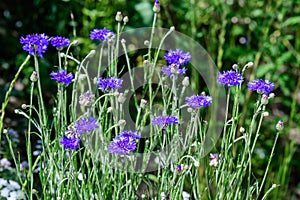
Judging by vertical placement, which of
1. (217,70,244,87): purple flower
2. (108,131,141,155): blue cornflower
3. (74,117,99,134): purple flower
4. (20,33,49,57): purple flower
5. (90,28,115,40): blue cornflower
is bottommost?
(108,131,141,155): blue cornflower

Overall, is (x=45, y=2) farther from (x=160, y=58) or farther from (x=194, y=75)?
(x=194, y=75)

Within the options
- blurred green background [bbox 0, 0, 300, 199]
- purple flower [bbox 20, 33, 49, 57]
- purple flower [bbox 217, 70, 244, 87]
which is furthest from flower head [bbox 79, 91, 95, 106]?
blurred green background [bbox 0, 0, 300, 199]

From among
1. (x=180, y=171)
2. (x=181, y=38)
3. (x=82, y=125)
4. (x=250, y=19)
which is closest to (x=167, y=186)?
(x=180, y=171)

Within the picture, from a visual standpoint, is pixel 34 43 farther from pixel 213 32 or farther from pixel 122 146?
pixel 213 32

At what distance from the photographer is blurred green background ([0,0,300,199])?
2.53m

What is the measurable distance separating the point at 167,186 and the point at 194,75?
3.49 ft

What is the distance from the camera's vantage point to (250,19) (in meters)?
2.71

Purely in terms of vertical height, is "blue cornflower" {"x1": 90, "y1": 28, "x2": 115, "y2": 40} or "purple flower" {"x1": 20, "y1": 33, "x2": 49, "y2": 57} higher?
"blue cornflower" {"x1": 90, "y1": 28, "x2": 115, "y2": 40}

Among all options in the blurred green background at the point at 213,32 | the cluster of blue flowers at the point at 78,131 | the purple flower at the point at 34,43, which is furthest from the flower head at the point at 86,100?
the blurred green background at the point at 213,32

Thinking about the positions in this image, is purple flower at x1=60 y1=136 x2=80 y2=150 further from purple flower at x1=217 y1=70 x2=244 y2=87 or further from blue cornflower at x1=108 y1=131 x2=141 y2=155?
purple flower at x1=217 y1=70 x2=244 y2=87

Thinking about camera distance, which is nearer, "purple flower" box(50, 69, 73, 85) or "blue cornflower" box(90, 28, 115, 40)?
"purple flower" box(50, 69, 73, 85)

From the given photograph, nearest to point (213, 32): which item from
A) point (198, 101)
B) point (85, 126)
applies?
point (198, 101)

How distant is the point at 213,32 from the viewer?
8.42ft

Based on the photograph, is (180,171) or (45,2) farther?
(45,2)
